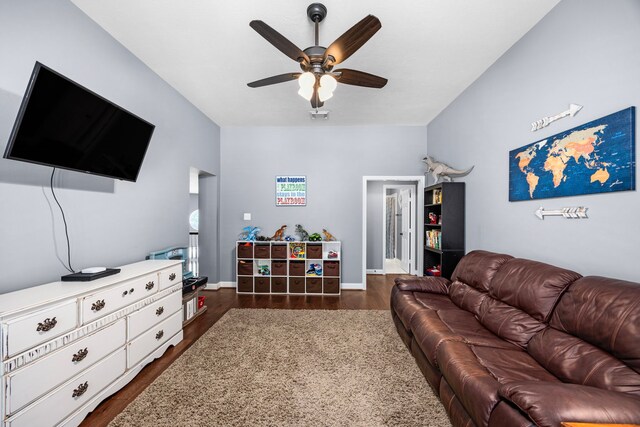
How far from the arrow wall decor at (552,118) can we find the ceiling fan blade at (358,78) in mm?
1305

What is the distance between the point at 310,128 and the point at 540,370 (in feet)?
14.2

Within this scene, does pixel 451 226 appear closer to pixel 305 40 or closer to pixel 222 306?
pixel 305 40

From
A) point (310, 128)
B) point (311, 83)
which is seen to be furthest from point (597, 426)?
point (310, 128)

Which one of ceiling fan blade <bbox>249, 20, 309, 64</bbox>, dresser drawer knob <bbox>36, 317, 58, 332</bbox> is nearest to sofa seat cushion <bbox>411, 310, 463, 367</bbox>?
ceiling fan blade <bbox>249, 20, 309, 64</bbox>

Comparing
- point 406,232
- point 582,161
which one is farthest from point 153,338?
point 406,232

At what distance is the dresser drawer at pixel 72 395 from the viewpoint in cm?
137

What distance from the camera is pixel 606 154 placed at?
1.64 meters

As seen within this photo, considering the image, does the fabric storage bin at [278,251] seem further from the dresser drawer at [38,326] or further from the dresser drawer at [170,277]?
the dresser drawer at [38,326]

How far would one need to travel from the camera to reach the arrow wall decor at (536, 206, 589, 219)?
179 cm

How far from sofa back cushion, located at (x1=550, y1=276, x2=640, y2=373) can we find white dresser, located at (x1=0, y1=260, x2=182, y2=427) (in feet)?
9.52

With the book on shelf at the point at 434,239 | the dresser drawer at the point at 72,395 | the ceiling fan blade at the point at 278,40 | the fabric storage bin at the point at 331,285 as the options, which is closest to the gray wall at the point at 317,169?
the fabric storage bin at the point at 331,285

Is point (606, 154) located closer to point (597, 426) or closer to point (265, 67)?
point (597, 426)

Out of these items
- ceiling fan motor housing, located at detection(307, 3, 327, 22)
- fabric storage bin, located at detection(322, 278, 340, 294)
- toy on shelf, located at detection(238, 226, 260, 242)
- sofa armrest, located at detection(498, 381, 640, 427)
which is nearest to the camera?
sofa armrest, located at detection(498, 381, 640, 427)

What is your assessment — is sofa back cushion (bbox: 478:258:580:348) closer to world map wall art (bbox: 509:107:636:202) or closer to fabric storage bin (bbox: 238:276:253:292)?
world map wall art (bbox: 509:107:636:202)
